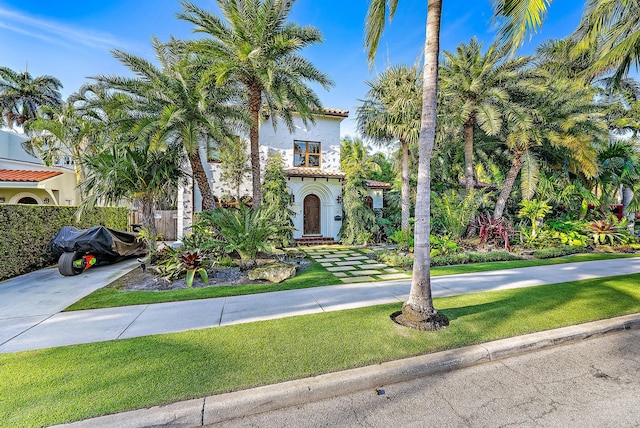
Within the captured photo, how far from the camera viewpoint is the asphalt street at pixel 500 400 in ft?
7.99

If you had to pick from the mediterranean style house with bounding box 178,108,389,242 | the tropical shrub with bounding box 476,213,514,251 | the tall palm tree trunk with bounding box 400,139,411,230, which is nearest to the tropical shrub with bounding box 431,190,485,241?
the tropical shrub with bounding box 476,213,514,251

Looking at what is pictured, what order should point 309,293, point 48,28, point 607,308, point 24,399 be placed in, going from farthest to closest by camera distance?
point 48,28 < point 309,293 < point 607,308 < point 24,399

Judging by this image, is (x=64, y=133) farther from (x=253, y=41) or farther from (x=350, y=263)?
(x=350, y=263)

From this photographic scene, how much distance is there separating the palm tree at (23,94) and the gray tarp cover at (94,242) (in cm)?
1986

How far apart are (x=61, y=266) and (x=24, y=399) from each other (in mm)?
6533

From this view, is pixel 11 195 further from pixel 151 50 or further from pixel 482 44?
pixel 482 44

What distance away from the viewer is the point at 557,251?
10.5 metres

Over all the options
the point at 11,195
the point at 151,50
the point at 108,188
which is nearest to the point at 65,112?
the point at 11,195

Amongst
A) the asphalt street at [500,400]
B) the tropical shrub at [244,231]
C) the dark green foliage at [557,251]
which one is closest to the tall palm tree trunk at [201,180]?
the tropical shrub at [244,231]

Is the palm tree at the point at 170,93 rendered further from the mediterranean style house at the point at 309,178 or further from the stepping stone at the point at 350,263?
the stepping stone at the point at 350,263

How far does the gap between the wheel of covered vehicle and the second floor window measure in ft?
34.7

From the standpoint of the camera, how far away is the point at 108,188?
7.89m

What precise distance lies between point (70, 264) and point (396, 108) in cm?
1190

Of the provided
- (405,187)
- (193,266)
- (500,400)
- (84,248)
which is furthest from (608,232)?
(84,248)
